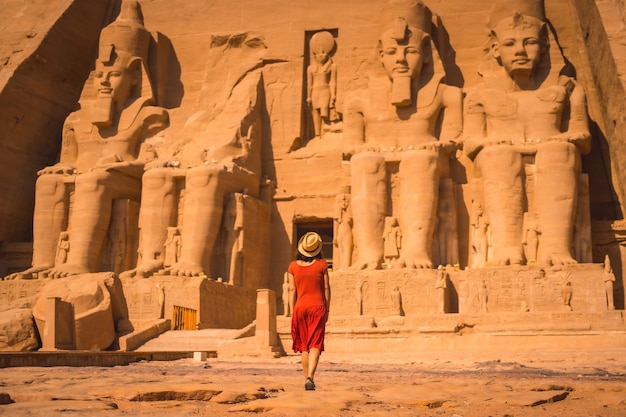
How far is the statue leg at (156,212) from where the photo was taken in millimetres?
14719

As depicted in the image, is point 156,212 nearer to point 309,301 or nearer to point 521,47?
point 521,47

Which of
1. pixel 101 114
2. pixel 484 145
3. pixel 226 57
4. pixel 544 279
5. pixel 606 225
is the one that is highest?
pixel 226 57

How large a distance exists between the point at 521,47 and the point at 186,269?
655 centimetres

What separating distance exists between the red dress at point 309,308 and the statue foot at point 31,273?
10.3 m

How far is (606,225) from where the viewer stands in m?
14.2

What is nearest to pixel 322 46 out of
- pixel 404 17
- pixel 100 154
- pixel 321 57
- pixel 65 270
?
pixel 321 57

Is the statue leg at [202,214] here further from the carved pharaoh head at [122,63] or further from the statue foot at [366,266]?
the carved pharaoh head at [122,63]

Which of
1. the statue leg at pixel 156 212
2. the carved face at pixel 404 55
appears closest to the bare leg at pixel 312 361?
the statue leg at pixel 156 212

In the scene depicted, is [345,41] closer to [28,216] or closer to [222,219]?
[222,219]

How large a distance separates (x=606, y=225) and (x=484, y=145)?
235cm

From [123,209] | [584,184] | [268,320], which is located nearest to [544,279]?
[584,184]

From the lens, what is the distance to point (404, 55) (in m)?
15.1

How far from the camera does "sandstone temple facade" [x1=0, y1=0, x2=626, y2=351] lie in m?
13.2

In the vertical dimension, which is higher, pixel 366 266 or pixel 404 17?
pixel 404 17
